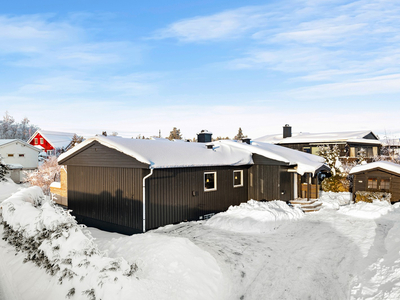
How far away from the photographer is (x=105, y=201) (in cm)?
1263

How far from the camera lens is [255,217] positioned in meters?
11.9

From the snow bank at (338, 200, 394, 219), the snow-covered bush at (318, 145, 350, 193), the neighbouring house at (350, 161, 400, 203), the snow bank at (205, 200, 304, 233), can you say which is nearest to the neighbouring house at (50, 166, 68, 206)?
the snow bank at (205, 200, 304, 233)

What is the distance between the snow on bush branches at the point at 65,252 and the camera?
5672 millimetres

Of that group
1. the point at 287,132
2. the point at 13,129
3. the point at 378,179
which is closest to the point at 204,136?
the point at 378,179

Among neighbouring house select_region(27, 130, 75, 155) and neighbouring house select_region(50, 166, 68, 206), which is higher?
neighbouring house select_region(27, 130, 75, 155)

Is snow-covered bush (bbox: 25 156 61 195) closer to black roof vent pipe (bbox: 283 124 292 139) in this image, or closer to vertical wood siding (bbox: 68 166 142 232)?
vertical wood siding (bbox: 68 166 142 232)

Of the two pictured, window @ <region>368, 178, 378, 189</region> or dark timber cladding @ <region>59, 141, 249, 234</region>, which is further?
window @ <region>368, 178, 378, 189</region>

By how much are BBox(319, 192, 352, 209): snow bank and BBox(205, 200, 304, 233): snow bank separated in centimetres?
310

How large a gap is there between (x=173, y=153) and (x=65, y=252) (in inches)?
273

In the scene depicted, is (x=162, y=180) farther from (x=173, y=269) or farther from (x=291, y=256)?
(x=291, y=256)

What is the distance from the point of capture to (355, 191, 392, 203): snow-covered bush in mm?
16297

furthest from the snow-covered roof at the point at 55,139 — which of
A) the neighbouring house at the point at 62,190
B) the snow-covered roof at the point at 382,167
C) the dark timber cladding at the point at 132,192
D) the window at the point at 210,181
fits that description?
the snow-covered roof at the point at 382,167

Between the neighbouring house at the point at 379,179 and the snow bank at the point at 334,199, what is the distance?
3.36 feet

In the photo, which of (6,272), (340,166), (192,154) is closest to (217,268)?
(6,272)
